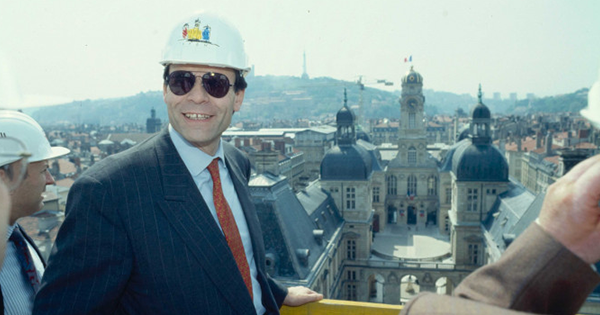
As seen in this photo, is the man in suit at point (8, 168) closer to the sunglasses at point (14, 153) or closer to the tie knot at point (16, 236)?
the sunglasses at point (14, 153)

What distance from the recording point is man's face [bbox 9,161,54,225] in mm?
5012

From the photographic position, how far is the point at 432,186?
58.8 metres

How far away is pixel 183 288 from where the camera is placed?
11.6 feet

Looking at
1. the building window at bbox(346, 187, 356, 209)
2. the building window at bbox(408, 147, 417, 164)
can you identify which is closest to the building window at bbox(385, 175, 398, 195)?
the building window at bbox(408, 147, 417, 164)

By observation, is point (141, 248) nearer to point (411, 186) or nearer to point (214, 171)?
point (214, 171)

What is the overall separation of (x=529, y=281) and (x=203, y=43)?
329 centimetres

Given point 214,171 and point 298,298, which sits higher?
point 214,171

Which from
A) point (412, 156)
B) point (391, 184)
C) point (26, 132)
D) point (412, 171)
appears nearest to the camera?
point (26, 132)

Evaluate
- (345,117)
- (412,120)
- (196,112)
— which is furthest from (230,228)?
(412,120)

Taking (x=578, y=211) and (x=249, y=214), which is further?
(x=249, y=214)

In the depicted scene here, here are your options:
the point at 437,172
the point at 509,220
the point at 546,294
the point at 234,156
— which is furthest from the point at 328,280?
the point at 437,172

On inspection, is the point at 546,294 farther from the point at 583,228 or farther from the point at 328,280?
the point at 328,280

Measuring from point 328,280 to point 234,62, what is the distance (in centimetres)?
2578

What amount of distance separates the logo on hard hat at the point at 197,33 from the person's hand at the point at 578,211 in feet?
10.4
